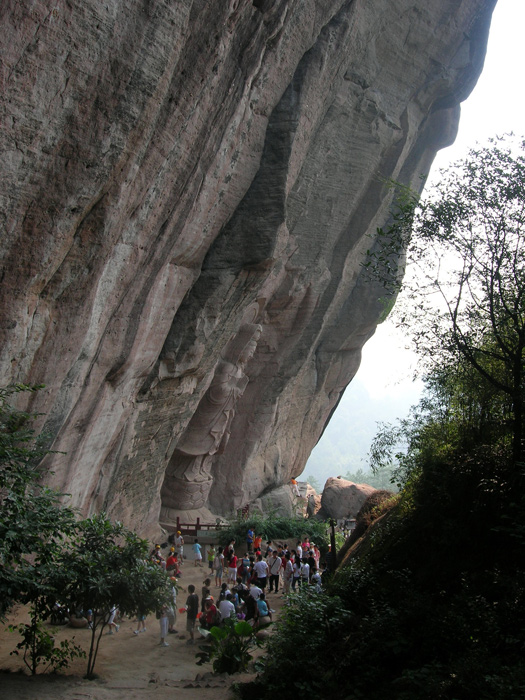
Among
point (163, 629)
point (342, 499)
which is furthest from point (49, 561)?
point (342, 499)

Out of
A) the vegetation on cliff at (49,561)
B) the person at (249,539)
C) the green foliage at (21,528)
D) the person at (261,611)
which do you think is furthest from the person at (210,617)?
the person at (249,539)

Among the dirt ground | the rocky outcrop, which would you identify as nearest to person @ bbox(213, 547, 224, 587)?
the dirt ground

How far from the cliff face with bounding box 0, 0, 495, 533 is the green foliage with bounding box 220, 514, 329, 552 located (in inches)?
77.9

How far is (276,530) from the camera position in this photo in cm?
1702

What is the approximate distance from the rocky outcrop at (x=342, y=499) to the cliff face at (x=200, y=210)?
8.69 ft

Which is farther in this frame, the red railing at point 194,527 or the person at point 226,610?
the red railing at point 194,527

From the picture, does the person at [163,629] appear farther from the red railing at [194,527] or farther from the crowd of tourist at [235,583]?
the red railing at [194,527]

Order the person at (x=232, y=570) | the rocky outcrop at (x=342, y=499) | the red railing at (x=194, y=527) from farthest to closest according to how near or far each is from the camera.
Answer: the rocky outcrop at (x=342, y=499) → the red railing at (x=194, y=527) → the person at (x=232, y=570)

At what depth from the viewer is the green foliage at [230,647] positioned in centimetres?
771

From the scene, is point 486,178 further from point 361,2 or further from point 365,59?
point 365,59

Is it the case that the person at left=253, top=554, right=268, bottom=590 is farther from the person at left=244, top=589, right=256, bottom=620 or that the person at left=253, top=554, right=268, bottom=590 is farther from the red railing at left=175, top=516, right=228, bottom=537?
the red railing at left=175, top=516, right=228, bottom=537

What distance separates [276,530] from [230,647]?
939 cm

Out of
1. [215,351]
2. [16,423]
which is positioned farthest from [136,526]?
[16,423]

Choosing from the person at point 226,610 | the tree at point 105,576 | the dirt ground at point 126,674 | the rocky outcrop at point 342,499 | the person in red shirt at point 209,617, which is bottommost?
the dirt ground at point 126,674
